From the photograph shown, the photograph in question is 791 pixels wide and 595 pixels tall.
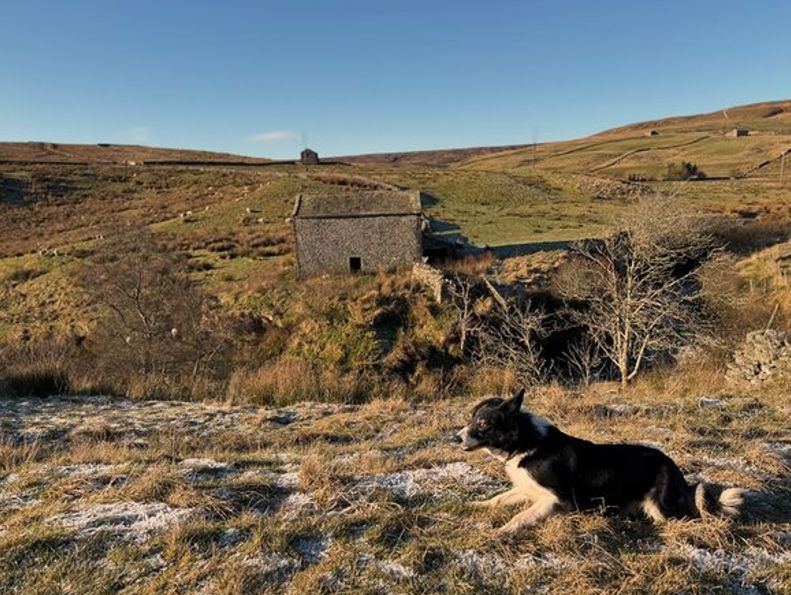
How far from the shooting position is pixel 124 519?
4535mm

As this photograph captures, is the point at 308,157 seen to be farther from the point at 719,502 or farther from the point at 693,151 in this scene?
the point at 719,502

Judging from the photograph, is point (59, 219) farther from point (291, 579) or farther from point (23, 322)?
point (291, 579)

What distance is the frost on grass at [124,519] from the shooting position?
4320mm

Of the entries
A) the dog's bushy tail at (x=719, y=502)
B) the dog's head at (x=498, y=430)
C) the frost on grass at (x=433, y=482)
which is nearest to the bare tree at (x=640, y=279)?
the frost on grass at (x=433, y=482)

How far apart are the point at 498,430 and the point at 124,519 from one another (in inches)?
123

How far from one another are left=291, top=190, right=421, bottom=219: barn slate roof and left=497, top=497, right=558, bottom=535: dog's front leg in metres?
25.2

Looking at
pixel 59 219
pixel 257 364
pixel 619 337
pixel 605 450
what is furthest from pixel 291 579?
pixel 59 219

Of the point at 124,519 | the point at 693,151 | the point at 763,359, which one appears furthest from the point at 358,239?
the point at 693,151

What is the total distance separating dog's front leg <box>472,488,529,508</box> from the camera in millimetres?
4516

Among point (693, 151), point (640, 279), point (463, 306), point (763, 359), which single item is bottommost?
point (463, 306)

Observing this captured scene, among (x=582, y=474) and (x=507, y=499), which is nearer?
(x=582, y=474)

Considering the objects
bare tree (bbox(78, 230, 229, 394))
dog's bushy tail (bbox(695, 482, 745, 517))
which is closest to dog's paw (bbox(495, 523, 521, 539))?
dog's bushy tail (bbox(695, 482, 745, 517))

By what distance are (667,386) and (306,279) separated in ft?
68.3

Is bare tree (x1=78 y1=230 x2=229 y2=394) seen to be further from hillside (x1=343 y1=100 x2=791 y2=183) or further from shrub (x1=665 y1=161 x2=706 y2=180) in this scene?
shrub (x1=665 y1=161 x2=706 y2=180)
